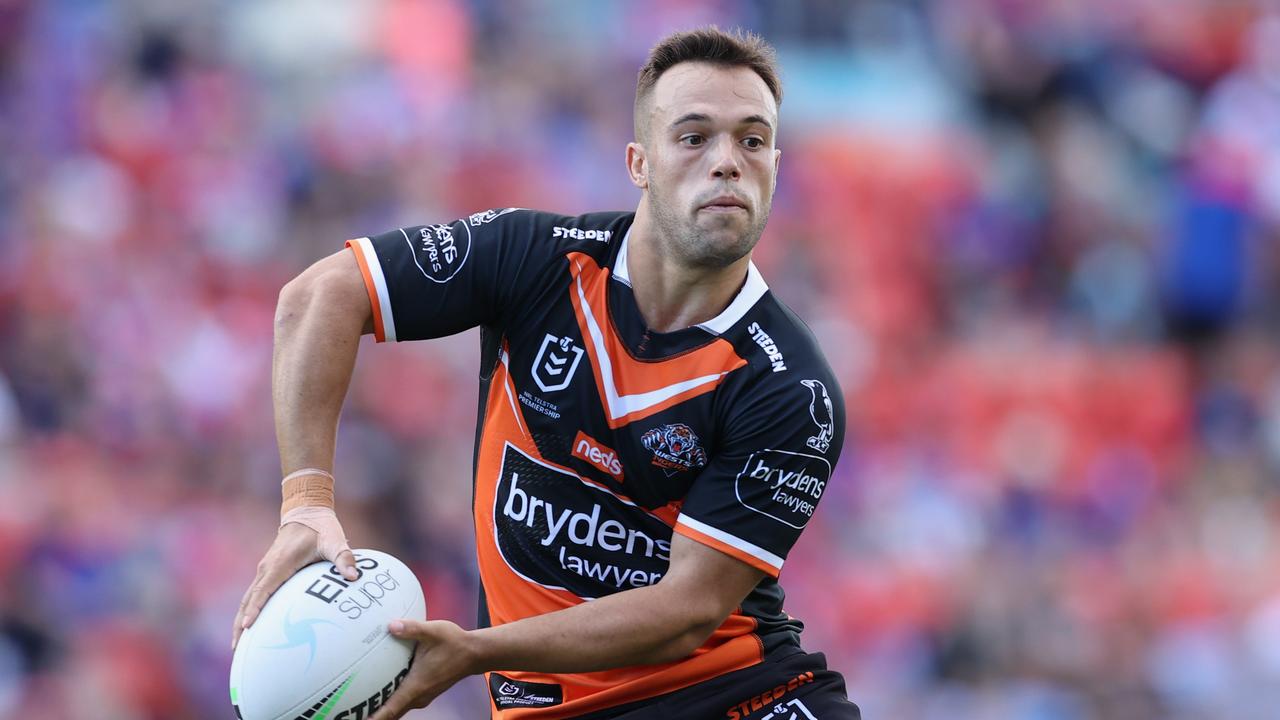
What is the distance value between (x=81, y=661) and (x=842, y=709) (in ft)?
17.8

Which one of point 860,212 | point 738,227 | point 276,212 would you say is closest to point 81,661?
point 276,212

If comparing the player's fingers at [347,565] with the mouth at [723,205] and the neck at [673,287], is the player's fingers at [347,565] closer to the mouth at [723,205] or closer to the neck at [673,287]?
the neck at [673,287]

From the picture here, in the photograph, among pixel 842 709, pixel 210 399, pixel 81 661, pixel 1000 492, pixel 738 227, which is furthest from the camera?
pixel 1000 492

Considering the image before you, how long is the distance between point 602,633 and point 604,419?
702 mm

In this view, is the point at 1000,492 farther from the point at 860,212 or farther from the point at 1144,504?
the point at 860,212

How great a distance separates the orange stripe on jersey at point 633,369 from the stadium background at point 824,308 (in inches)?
198

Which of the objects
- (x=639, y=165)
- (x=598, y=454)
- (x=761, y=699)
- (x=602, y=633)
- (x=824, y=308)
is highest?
(x=824, y=308)

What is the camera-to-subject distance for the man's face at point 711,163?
482 cm

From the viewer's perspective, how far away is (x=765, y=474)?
4840 millimetres

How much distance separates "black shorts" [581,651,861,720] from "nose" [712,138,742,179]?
1.54m

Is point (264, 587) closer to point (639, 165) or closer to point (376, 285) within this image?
point (376, 285)

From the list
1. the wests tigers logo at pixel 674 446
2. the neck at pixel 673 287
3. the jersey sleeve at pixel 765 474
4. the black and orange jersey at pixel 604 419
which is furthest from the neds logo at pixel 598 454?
the neck at pixel 673 287

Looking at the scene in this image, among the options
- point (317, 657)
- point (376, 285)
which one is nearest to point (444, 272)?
point (376, 285)

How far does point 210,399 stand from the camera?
1062 cm
